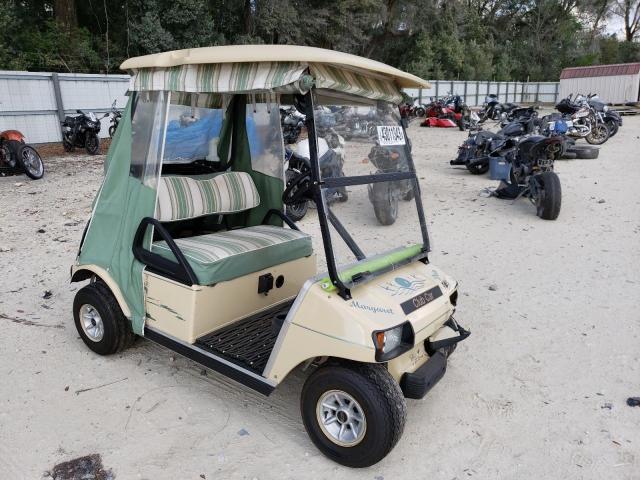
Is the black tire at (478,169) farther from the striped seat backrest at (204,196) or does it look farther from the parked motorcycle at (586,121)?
the striped seat backrest at (204,196)

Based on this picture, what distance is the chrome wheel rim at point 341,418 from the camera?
2574 mm

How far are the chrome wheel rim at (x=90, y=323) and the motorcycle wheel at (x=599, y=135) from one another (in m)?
14.3

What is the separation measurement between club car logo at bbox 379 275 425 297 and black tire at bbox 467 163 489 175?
26.3 ft

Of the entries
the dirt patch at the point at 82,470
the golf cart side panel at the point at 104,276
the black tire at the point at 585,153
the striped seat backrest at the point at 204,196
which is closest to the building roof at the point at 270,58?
the striped seat backrest at the point at 204,196


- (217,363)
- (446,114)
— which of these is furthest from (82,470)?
(446,114)

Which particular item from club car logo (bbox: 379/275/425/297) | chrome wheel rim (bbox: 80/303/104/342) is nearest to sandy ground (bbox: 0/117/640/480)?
chrome wheel rim (bbox: 80/303/104/342)

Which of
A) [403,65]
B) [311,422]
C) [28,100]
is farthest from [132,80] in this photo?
[403,65]

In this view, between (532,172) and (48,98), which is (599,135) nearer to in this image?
(532,172)

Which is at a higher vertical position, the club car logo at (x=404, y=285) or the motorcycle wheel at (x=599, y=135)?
the motorcycle wheel at (x=599, y=135)

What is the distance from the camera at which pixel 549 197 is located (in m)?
7.06

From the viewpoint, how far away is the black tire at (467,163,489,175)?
411 inches

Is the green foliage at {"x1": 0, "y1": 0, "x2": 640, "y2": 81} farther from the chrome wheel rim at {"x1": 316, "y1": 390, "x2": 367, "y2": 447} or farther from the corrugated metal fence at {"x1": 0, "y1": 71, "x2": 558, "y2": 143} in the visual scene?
the chrome wheel rim at {"x1": 316, "y1": 390, "x2": 367, "y2": 447}

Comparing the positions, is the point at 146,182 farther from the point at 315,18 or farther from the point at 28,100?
the point at 315,18

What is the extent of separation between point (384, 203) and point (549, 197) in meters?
4.56
